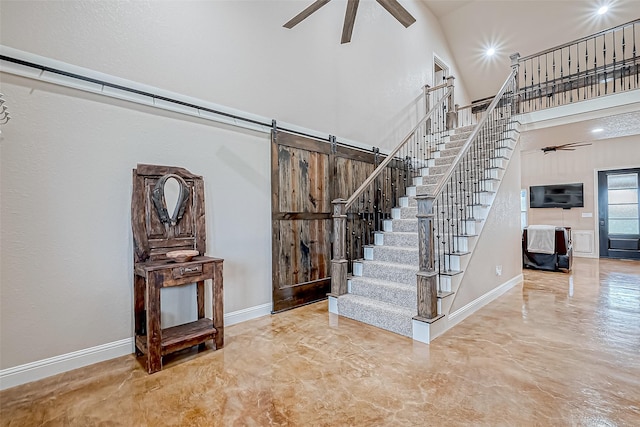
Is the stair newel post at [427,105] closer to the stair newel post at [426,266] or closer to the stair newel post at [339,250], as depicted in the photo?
the stair newel post at [339,250]

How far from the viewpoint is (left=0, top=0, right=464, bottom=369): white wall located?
2109 millimetres

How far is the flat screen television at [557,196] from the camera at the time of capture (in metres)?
7.93

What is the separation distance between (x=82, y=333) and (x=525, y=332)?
3860 mm

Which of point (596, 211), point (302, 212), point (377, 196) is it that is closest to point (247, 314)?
point (302, 212)

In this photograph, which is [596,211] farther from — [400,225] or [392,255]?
[392,255]

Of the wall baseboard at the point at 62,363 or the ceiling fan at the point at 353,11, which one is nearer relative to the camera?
the wall baseboard at the point at 62,363

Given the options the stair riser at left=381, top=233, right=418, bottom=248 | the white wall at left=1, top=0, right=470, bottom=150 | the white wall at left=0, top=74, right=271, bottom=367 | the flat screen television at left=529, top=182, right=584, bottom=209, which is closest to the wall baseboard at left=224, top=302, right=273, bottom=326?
the white wall at left=0, top=74, right=271, bottom=367

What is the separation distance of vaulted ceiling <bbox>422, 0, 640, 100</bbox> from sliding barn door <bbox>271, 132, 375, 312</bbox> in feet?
17.3

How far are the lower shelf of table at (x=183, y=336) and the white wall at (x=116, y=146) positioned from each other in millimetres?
249

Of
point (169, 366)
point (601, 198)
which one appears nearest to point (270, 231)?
point (169, 366)

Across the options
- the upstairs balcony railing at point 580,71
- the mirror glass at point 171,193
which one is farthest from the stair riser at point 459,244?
the upstairs balcony railing at point 580,71

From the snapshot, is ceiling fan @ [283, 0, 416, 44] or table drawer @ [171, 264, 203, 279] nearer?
table drawer @ [171, 264, 203, 279]

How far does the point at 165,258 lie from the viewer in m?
2.56

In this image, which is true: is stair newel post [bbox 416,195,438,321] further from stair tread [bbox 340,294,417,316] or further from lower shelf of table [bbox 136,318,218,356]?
lower shelf of table [bbox 136,318,218,356]
